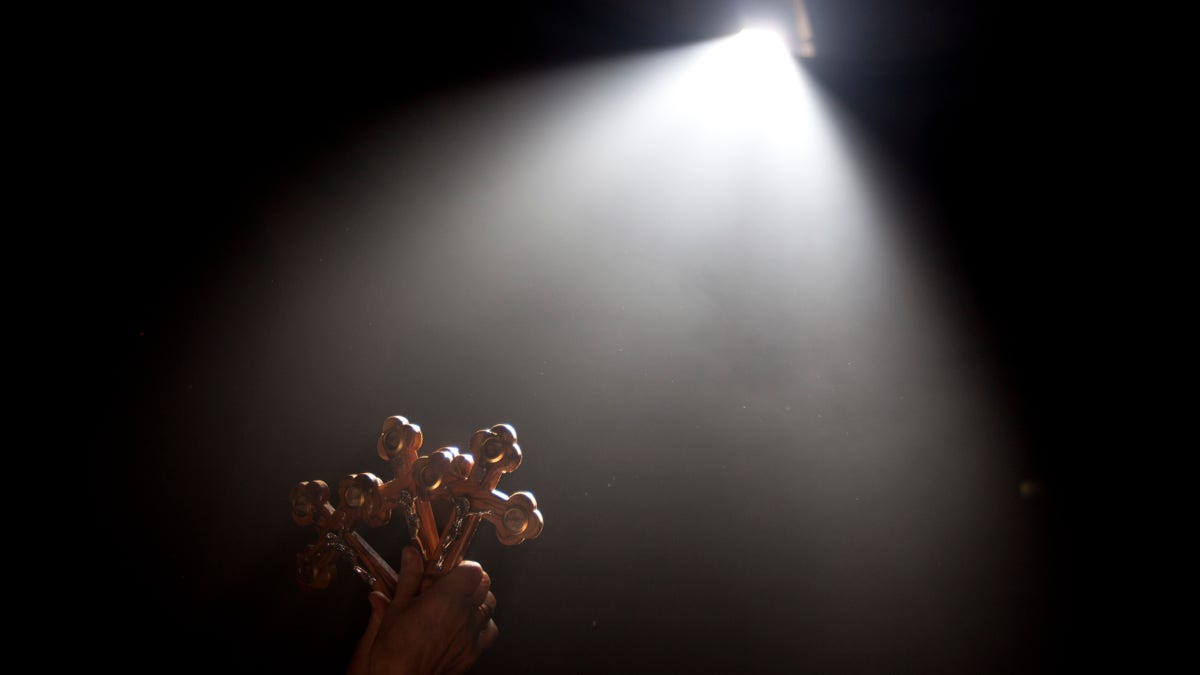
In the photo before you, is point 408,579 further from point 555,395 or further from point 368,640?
point 555,395

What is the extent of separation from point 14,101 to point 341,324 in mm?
429

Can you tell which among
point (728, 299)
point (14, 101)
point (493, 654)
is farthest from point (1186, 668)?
point (14, 101)

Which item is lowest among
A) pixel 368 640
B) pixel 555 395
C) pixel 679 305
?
pixel 368 640

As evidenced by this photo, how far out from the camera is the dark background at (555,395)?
0.88 metres

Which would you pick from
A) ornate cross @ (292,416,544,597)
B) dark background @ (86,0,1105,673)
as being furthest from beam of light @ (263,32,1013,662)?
ornate cross @ (292,416,544,597)

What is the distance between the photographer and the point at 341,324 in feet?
3.17

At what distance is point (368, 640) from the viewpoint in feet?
2.59

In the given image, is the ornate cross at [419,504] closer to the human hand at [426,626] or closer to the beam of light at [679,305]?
the human hand at [426,626]

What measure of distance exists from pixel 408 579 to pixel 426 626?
0.06 metres

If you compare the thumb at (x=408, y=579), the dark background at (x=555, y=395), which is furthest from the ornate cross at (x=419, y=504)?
the dark background at (x=555, y=395)

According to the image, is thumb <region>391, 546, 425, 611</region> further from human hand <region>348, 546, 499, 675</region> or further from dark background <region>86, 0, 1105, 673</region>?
dark background <region>86, 0, 1105, 673</region>

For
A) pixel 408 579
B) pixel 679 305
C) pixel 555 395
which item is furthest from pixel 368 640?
pixel 679 305

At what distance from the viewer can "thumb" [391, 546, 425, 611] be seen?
2.53 feet

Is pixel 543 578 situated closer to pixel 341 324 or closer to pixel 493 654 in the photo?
pixel 493 654
